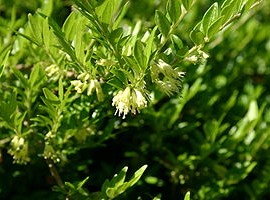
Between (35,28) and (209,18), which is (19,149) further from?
(209,18)

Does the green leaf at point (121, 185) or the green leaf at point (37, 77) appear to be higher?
the green leaf at point (37, 77)

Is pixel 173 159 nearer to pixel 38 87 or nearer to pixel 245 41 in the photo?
pixel 38 87

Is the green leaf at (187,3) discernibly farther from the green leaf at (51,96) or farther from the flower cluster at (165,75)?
the green leaf at (51,96)

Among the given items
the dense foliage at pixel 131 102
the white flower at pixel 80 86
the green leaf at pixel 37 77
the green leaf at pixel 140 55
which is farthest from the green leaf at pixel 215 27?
the green leaf at pixel 37 77

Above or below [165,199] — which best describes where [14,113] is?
above

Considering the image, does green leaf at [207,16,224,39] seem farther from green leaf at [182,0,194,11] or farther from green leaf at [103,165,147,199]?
green leaf at [103,165,147,199]

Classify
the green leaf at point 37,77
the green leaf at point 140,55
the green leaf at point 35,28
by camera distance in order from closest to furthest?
the green leaf at point 140,55 → the green leaf at point 35,28 → the green leaf at point 37,77

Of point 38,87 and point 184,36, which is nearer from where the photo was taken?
point 38,87

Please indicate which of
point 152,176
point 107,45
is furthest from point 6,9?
point 107,45
